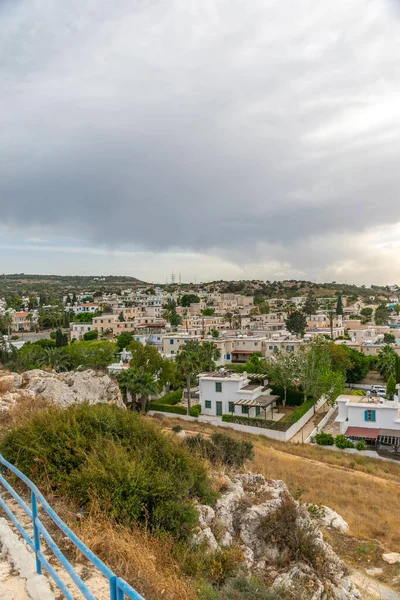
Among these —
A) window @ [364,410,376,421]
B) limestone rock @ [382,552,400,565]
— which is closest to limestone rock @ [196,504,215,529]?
limestone rock @ [382,552,400,565]

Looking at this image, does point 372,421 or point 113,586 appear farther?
point 372,421

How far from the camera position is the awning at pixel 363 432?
31.2m

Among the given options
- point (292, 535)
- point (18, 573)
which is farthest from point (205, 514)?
point (18, 573)

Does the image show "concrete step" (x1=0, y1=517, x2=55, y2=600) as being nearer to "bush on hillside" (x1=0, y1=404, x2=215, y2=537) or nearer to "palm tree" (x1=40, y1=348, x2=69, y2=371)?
"bush on hillside" (x1=0, y1=404, x2=215, y2=537)

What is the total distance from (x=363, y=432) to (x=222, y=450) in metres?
20.4

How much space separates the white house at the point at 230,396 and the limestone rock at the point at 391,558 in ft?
88.2

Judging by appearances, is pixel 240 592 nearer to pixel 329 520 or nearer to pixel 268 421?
pixel 329 520

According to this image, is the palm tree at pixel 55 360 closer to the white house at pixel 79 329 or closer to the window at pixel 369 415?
the window at pixel 369 415

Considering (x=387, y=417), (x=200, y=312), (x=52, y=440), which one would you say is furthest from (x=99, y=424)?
(x=200, y=312)

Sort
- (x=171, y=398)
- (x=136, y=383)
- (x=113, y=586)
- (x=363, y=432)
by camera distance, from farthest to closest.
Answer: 1. (x=171, y=398)
2. (x=136, y=383)
3. (x=363, y=432)
4. (x=113, y=586)

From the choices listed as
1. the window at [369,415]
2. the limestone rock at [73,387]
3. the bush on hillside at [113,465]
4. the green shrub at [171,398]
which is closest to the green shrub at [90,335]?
the green shrub at [171,398]

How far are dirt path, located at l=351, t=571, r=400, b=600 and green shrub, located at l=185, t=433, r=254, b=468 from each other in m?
5.71

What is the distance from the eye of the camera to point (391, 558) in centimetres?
1123

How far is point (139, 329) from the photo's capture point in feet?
317
